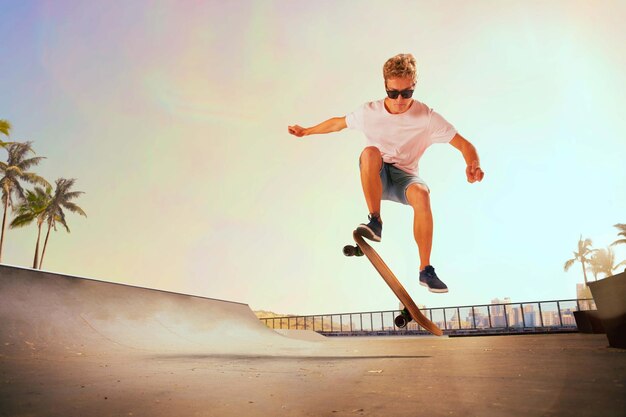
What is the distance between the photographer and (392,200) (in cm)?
609

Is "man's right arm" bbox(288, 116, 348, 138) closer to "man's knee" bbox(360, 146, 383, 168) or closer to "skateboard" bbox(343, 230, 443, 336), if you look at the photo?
"man's knee" bbox(360, 146, 383, 168)

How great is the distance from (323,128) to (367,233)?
2083 millimetres

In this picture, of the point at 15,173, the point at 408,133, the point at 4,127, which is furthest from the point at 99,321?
the point at 15,173

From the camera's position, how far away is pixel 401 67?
17.9 feet

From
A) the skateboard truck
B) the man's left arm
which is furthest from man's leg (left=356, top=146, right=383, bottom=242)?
the man's left arm

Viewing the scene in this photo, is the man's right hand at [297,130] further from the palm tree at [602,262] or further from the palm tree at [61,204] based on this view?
the palm tree at [602,262]

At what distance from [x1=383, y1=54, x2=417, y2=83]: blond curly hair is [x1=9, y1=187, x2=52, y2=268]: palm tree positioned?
3334cm

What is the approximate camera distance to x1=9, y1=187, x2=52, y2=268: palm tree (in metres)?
31.2

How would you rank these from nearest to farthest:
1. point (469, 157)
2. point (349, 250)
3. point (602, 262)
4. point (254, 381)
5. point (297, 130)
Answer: point (254, 381)
point (469, 157)
point (349, 250)
point (297, 130)
point (602, 262)

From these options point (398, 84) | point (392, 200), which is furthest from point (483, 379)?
point (398, 84)

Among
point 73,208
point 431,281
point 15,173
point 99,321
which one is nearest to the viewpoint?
point 431,281

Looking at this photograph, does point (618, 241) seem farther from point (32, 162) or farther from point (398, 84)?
point (32, 162)

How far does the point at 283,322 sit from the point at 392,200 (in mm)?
21245

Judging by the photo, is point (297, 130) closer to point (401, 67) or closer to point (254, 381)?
point (401, 67)
